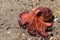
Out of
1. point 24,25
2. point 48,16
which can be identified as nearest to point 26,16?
point 24,25

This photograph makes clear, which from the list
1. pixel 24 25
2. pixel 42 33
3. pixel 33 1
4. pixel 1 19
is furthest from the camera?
pixel 33 1

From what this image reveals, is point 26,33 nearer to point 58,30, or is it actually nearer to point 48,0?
point 58,30

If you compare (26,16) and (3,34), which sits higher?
(26,16)

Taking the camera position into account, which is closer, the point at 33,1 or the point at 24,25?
the point at 24,25

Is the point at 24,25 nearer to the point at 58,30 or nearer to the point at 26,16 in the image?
the point at 26,16

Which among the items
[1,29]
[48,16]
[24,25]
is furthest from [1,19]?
[48,16]

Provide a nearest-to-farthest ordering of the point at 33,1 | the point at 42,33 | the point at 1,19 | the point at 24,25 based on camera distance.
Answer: the point at 42,33 → the point at 24,25 → the point at 1,19 → the point at 33,1
